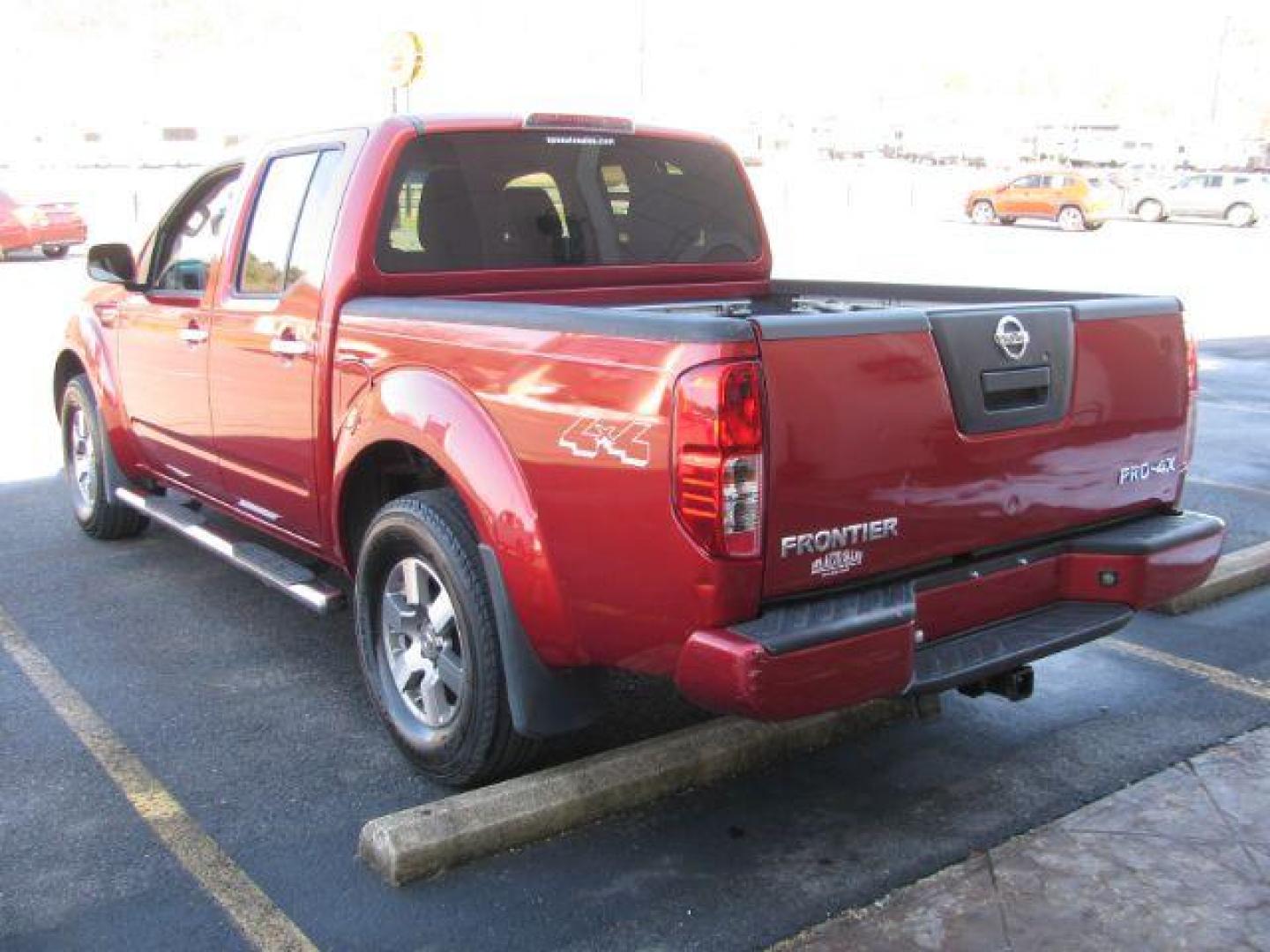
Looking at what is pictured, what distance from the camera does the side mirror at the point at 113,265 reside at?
555cm

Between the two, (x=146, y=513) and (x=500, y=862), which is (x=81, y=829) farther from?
(x=146, y=513)

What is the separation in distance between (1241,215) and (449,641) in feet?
131

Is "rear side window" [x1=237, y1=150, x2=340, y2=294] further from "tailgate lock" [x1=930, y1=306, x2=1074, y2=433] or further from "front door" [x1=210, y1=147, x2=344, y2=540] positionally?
"tailgate lock" [x1=930, y1=306, x2=1074, y2=433]

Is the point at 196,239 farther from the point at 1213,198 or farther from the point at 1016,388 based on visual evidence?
the point at 1213,198

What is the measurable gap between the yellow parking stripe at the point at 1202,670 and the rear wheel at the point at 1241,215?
123 feet

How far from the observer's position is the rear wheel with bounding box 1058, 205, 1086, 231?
116 ft

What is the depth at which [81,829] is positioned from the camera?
3.58m

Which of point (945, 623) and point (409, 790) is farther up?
point (945, 623)

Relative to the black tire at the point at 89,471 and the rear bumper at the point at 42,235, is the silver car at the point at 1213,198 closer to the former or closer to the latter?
the rear bumper at the point at 42,235

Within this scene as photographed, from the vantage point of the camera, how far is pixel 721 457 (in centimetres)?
282

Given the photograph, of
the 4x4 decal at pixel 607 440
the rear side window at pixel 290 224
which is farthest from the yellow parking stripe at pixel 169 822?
the rear side window at pixel 290 224

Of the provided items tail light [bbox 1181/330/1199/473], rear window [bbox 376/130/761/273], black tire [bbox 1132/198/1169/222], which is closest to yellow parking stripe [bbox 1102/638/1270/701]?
tail light [bbox 1181/330/1199/473]

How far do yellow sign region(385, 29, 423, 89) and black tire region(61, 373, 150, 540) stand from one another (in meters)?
7.26

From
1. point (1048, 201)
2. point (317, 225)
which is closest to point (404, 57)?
point (317, 225)
